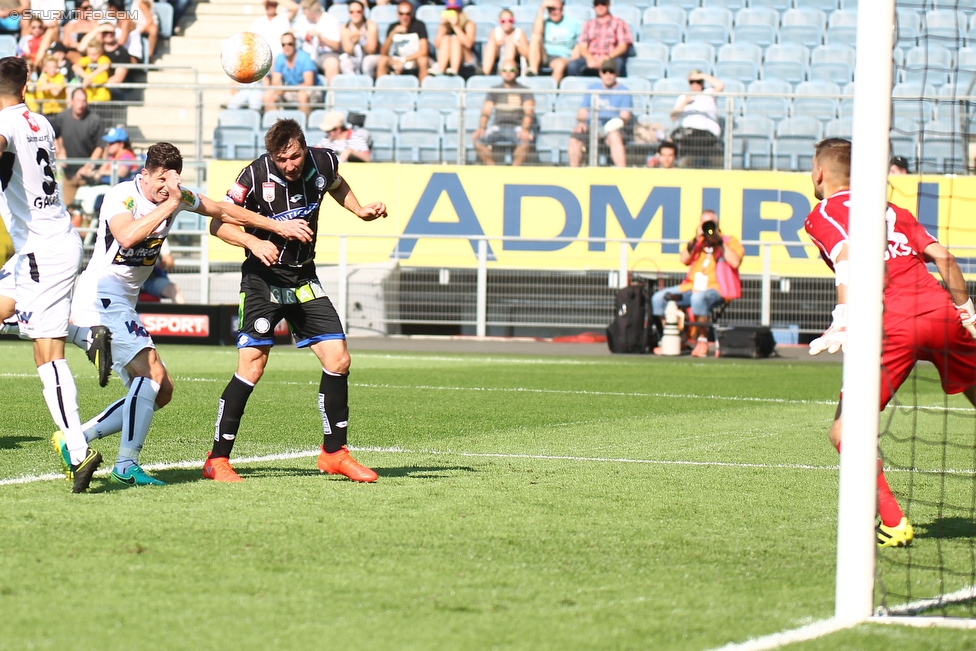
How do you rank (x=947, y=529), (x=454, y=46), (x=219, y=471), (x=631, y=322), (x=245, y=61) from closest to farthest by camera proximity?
1. (x=947, y=529)
2. (x=219, y=471)
3. (x=245, y=61)
4. (x=631, y=322)
5. (x=454, y=46)

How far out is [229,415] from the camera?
282 inches

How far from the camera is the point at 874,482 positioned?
4.25 m

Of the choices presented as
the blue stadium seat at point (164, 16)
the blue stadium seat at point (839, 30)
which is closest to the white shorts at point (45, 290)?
the blue stadium seat at point (164, 16)

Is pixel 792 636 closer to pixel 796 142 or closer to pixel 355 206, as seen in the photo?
pixel 355 206

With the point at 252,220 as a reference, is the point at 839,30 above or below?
above

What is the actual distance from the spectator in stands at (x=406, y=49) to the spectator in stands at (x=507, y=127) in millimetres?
2570

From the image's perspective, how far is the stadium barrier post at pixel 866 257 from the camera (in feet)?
14.0

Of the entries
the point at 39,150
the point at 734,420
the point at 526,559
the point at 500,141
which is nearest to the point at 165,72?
the point at 500,141

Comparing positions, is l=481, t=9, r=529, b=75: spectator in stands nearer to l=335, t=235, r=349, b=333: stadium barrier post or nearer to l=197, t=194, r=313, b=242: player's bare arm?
l=335, t=235, r=349, b=333: stadium barrier post

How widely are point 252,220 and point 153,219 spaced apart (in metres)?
0.54

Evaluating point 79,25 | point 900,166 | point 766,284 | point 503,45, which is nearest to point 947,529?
point 900,166

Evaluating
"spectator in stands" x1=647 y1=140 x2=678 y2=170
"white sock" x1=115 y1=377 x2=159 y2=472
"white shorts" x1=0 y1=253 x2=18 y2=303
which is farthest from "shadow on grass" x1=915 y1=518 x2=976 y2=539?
"spectator in stands" x1=647 y1=140 x2=678 y2=170

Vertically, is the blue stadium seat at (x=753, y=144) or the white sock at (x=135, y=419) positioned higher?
the blue stadium seat at (x=753, y=144)

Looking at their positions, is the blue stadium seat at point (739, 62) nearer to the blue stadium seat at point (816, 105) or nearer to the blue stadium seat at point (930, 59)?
the blue stadium seat at point (816, 105)
